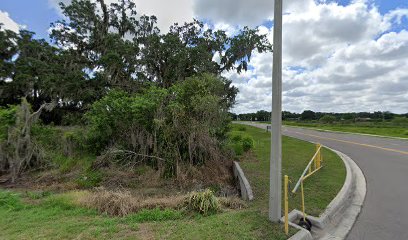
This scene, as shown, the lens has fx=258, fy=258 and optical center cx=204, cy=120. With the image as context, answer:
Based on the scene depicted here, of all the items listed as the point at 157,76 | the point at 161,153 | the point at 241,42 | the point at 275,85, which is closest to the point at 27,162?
the point at 161,153

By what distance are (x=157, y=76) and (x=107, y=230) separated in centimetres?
2252

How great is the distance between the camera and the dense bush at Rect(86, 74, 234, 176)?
995 centimetres

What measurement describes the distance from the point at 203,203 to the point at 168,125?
198 inches

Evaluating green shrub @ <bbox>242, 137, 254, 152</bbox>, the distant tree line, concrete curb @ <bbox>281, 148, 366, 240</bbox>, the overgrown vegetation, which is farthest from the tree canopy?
the distant tree line

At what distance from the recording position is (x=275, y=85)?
4.55 metres

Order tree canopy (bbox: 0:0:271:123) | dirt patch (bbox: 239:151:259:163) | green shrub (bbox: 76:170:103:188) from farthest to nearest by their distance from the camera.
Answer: tree canopy (bbox: 0:0:271:123), dirt patch (bbox: 239:151:259:163), green shrub (bbox: 76:170:103:188)

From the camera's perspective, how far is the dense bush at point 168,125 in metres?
9.95

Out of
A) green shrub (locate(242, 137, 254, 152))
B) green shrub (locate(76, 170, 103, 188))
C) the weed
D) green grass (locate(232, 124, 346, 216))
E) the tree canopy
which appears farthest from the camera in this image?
the tree canopy

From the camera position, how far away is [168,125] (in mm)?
10031

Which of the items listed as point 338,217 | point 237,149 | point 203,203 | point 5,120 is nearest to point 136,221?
point 203,203

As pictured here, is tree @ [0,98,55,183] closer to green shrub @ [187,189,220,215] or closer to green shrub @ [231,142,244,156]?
green shrub @ [187,189,220,215]

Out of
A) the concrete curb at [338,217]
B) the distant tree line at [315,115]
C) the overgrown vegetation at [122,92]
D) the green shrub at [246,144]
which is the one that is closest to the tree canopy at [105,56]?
the overgrown vegetation at [122,92]

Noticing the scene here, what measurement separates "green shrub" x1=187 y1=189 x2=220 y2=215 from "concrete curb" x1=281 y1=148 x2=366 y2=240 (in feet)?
5.12

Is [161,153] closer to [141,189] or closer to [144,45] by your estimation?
[141,189]
